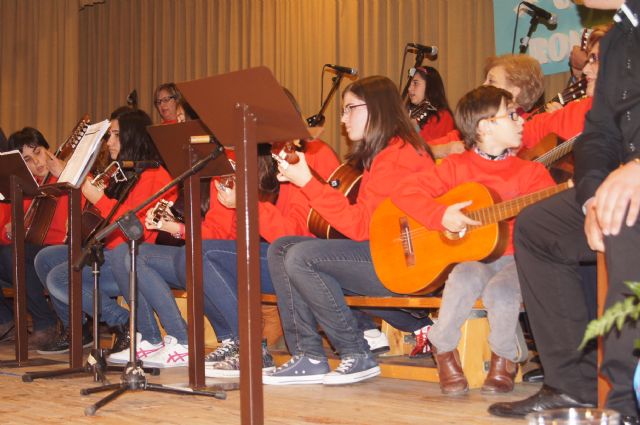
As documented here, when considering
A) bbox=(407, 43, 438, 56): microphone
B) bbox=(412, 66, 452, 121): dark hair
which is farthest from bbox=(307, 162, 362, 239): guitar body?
bbox=(407, 43, 438, 56): microphone

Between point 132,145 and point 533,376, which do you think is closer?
point 533,376

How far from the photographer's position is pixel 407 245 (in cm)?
308

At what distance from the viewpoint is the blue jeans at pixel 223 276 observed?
3.73 metres

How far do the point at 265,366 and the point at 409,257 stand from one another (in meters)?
0.93

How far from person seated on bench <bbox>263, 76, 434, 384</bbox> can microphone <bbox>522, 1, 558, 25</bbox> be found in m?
1.57

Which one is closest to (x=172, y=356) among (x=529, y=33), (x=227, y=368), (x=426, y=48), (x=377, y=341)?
(x=227, y=368)

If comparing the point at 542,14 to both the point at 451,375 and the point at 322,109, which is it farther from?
the point at 451,375

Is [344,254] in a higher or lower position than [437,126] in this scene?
lower

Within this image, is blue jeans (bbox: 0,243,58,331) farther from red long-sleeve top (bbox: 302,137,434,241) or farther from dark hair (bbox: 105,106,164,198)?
red long-sleeve top (bbox: 302,137,434,241)

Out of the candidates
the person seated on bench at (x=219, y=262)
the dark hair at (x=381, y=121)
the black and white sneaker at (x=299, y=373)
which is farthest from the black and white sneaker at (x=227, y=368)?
the dark hair at (x=381, y=121)

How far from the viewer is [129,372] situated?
117 inches

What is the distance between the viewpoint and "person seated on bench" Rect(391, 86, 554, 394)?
9.42 feet

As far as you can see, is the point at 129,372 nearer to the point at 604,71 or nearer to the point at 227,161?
the point at 227,161

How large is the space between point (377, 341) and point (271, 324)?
720 mm
